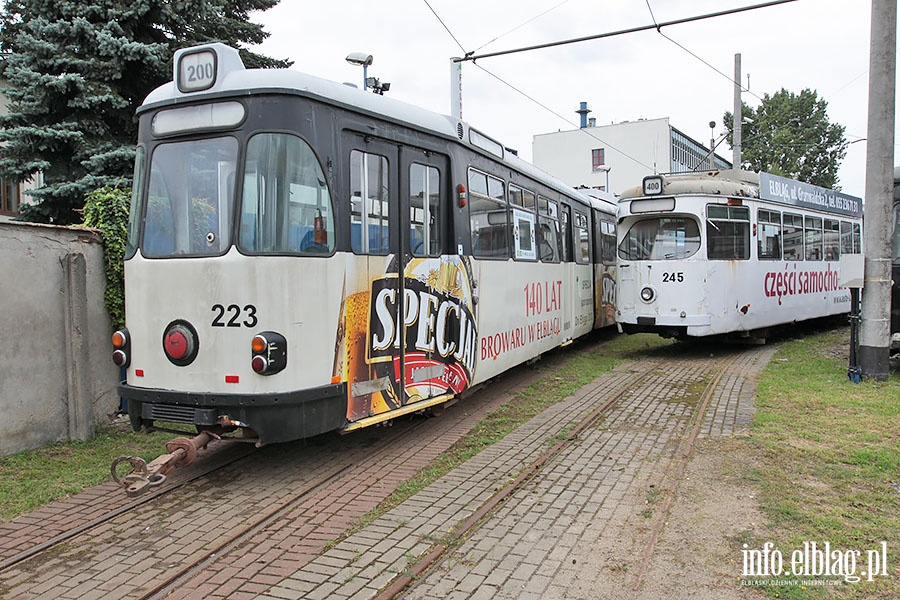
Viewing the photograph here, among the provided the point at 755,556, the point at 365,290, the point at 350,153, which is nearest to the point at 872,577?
the point at 755,556

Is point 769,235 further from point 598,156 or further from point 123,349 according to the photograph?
point 598,156

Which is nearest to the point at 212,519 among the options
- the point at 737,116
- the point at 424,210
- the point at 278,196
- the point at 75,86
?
the point at 278,196

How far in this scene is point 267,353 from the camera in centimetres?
538

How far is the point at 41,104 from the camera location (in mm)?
10984

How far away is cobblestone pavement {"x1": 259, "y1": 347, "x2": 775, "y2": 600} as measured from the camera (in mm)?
4039

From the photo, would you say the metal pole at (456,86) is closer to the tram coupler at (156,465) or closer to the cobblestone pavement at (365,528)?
the cobblestone pavement at (365,528)

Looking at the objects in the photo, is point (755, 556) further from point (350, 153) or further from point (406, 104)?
point (406, 104)

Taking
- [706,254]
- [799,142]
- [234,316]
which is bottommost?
[234,316]

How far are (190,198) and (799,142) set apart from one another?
5120 cm

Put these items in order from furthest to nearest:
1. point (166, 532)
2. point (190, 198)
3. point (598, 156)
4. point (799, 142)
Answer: point (598, 156) < point (799, 142) < point (190, 198) < point (166, 532)

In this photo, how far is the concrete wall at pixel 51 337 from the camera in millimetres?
6340

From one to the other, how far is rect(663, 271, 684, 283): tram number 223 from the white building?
130ft

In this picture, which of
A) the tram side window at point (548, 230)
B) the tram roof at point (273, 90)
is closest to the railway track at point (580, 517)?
the tram side window at point (548, 230)

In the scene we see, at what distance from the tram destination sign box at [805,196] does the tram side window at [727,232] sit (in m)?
0.89
